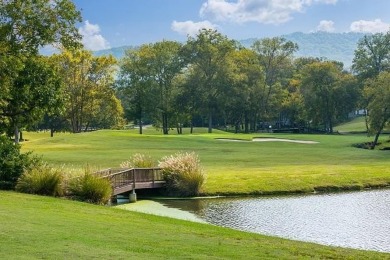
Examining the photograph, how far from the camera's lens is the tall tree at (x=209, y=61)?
333ft

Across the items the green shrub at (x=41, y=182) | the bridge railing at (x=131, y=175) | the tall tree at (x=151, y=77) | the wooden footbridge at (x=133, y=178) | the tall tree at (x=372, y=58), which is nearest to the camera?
the green shrub at (x=41, y=182)

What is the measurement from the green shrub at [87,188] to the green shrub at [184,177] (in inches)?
267

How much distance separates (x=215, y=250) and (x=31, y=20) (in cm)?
1917

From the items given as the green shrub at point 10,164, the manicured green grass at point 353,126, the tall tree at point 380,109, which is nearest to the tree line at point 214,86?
the tall tree at point 380,109

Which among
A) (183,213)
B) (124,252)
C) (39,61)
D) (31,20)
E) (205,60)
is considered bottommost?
(183,213)

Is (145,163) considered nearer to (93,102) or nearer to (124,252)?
(124,252)

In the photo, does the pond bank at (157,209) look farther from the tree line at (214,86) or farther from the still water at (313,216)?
the tree line at (214,86)

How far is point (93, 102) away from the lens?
305 ft

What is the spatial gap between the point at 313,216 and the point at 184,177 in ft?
31.1

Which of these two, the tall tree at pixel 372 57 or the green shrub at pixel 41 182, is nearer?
the green shrub at pixel 41 182

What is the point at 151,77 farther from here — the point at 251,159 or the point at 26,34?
the point at 26,34

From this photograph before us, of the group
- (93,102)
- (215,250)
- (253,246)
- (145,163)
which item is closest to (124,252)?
(215,250)

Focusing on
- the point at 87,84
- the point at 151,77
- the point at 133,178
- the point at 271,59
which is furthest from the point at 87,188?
the point at 271,59

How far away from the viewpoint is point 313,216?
79.8 feet
